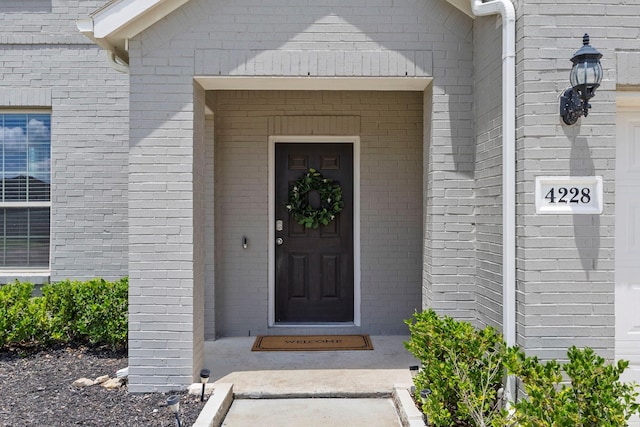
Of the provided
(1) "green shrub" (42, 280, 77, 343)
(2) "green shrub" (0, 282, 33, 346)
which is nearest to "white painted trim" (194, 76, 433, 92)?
(1) "green shrub" (42, 280, 77, 343)

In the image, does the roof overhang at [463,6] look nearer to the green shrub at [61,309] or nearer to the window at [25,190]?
the green shrub at [61,309]

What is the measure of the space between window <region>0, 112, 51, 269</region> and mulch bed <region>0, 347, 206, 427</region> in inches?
51.0

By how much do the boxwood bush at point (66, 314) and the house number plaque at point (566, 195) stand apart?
3794 mm

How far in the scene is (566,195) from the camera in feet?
10.2

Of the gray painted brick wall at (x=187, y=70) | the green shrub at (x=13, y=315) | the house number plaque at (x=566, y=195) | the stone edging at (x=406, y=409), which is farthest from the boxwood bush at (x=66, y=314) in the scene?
the house number plaque at (x=566, y=195)

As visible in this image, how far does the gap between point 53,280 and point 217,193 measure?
205 centimetres

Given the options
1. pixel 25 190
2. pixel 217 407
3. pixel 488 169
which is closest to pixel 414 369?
pixel 217 407

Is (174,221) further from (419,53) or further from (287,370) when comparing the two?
(419,53)

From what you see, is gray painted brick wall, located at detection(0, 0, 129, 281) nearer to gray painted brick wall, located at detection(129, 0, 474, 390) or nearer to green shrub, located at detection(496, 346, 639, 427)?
gray painted brick wall, located at detection(129, 0, 474, 390)

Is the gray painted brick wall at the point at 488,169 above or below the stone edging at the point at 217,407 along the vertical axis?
above

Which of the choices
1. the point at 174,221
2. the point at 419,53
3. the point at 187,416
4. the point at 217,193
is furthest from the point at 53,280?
the point at 419,53

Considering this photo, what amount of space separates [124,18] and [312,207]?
2.65 m

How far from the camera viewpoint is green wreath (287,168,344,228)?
17.7 ft

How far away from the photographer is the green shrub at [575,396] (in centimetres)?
246
